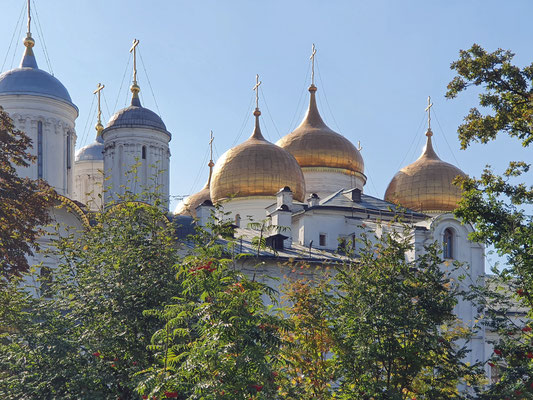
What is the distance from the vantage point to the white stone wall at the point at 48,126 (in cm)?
3838

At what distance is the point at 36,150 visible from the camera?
38781 millimetres

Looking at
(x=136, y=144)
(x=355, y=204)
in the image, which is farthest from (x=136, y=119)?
(x=355, y=204)

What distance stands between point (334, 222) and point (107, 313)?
1021 inches

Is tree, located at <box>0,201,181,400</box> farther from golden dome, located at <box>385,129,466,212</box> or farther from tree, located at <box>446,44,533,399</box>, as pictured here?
golden dome, located at <box>385,129,466,212</box>

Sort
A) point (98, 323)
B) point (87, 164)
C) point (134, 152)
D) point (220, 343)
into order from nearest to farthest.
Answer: point (220, 343), point (98, 323), point (134, 152), point (87, 164)

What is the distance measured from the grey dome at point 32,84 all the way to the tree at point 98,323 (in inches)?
924

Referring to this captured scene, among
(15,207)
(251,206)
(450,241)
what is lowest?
(15,207)

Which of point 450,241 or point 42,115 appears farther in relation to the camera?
point 42,115

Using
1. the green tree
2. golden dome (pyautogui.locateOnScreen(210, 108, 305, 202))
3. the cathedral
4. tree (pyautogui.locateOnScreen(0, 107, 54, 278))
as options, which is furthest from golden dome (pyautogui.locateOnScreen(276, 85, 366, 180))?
the green tree

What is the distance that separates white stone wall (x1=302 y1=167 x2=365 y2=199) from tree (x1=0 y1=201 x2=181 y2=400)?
34.4 meters

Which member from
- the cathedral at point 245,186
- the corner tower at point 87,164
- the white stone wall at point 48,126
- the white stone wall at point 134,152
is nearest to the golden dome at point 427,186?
the cathedral at point 245,186

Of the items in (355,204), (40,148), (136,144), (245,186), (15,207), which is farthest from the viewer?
(245,186)

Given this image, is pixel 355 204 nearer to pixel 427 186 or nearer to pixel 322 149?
pixel 322 149

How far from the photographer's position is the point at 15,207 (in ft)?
70.2
